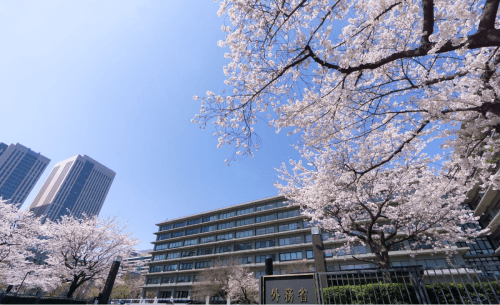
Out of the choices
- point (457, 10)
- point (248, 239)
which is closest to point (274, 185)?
point (457, 10)

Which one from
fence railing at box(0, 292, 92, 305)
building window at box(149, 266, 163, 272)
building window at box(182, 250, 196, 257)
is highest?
building window at box(182, 250, 196, 257)

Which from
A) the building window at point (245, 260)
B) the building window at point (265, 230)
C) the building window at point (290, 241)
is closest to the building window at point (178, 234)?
the building window at point (245, 260)

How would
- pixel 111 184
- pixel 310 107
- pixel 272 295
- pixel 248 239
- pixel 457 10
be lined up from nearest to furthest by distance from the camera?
pixel 457 10
pixel 310 107
pixel 272 295
pixel 248 239
pixel 111 184

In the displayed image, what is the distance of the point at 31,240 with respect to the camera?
16062 mm

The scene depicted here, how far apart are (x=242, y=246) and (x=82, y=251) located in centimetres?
2579

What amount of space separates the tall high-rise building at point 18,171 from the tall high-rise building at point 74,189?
734 cm

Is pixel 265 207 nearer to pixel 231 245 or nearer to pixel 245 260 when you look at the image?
pixel 231 245

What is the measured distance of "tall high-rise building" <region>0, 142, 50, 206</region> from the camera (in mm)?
110869

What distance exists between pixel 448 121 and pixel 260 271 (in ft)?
113

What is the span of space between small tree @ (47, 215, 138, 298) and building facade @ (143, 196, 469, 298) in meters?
20.1

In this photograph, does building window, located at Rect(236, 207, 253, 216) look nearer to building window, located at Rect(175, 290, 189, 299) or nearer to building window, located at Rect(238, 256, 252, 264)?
building window, located at Rect(238, 256, 252, 264)

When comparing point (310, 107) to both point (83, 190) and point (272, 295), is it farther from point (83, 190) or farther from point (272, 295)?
point (83, 190)

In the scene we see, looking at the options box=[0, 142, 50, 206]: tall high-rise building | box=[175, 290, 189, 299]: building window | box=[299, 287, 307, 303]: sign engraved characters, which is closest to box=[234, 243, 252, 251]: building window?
box=[175, 290, 189, 299]: building window

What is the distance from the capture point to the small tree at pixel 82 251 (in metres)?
15.4
